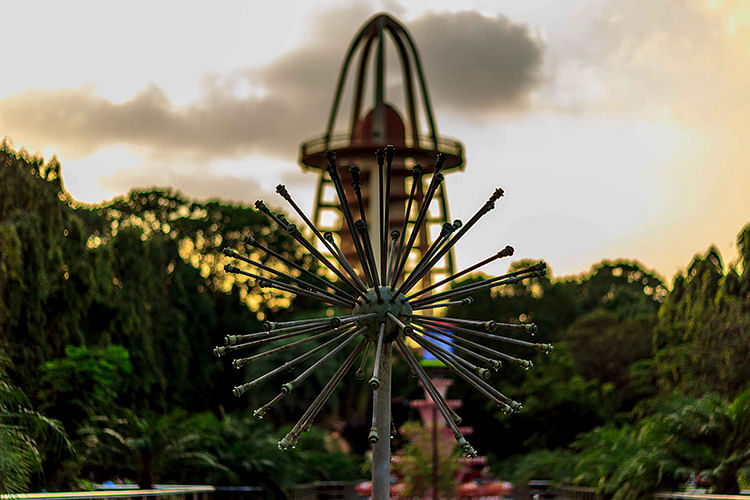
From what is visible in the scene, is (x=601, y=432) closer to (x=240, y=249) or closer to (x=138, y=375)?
(x=138, y=375)

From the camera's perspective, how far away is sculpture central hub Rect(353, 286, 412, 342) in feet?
23.4

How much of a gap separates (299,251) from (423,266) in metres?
40.9

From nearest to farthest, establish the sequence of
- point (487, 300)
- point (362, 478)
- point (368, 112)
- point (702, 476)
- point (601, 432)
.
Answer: point (702, 476), point (601, 432), point (362, 478), point (368, 112), point (487, 300)

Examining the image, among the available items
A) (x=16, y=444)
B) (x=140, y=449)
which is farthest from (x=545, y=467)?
(x=16, y=444)

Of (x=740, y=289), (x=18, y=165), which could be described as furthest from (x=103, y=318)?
(x=740, y=289)

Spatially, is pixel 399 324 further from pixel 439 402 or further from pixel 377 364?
pixel 439 402

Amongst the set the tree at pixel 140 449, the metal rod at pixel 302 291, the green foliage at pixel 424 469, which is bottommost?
the green foliage at pixel 424 469

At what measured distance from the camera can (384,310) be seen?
713cm

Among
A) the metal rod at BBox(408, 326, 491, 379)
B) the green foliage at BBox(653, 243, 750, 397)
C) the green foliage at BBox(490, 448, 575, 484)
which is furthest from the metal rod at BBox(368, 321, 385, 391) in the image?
the green foliage at BBox(490, 448, 575, 484)

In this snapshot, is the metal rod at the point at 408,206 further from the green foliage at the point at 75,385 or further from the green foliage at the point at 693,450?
the green foliage at the point at 75,385

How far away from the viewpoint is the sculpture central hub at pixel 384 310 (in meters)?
7.13

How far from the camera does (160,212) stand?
47.5 metres

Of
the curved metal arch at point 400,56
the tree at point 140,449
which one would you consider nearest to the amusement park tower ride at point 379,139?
the curved metal arch at point 400,56

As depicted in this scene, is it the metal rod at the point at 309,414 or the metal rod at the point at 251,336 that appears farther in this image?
the metal rod at the point at 251,336
